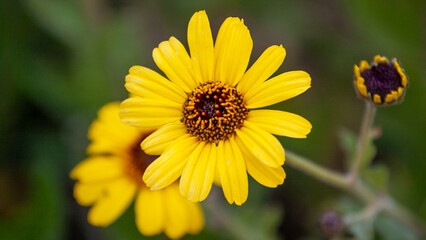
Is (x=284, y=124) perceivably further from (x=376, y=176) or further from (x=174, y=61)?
(x=376, y=176)

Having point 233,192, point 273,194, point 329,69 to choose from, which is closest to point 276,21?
point 329,69

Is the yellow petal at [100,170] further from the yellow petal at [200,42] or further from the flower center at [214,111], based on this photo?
the yellow petal at [200,42]

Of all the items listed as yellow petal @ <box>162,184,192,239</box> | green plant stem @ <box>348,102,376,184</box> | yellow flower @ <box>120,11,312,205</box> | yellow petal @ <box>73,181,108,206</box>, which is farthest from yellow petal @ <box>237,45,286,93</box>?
yellow petal @ <box>73,181,108,206</box>

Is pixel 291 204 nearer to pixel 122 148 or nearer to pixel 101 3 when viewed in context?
pixel 122 148

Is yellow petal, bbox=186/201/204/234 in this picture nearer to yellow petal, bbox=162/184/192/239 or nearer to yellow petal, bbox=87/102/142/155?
yellow petal, bbox=162/184/192/239

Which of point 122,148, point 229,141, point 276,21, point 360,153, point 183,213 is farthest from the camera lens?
point 276,21

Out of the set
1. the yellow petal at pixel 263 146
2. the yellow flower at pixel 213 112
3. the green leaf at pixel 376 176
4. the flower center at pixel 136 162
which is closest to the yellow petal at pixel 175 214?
the flower center at pixel 136 162
